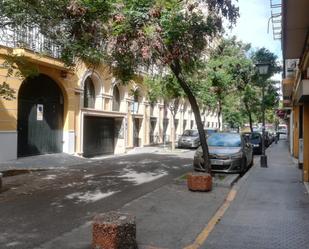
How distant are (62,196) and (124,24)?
4.41 m

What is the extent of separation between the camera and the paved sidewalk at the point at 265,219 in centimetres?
666

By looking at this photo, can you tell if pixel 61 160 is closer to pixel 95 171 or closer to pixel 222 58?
pixel 95 171

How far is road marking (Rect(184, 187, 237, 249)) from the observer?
6.64 meters

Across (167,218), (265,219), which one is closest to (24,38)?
(167,218)

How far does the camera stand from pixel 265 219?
8.29 metres

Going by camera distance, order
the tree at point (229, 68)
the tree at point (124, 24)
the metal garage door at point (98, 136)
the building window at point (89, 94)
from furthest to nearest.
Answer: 1. the tree at point (229, 68)
2. the building window at point (89, 94)
3. the metal garage door at point (98, 136)
4. the tree at point (124, 24)

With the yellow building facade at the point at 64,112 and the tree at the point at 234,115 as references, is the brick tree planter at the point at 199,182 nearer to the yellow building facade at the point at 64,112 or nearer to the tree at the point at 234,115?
the yellow building facade at the point at 64,112

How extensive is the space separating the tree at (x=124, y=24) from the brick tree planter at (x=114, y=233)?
5.45 m

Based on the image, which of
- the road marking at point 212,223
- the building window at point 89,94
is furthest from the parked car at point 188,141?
the road marking at point 212,223

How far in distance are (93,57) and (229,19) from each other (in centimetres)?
367

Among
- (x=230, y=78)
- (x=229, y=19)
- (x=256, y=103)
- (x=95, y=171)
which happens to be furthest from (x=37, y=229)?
(x=256, y=103)

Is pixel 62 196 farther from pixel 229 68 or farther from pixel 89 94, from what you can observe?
pixel 229 68

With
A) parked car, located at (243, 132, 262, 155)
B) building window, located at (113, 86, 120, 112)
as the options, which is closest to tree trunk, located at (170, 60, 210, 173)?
building window, located at (113, 86, 120, 112)

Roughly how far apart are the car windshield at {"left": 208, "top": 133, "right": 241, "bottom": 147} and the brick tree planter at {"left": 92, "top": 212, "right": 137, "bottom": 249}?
455 inches
